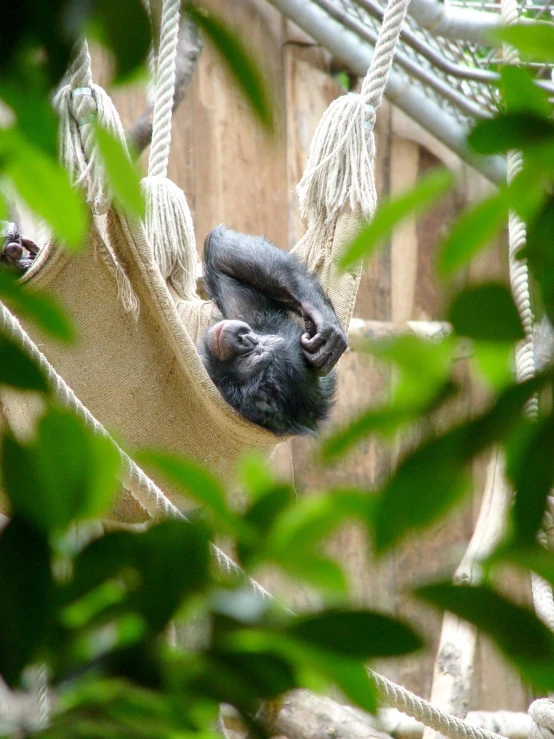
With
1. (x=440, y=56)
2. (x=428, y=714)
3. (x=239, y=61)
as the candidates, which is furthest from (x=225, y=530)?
(x=440, y=56)

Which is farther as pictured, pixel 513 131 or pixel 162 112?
pixel 162 112

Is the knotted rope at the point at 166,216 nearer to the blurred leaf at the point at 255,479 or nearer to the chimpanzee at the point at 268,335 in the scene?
the chimpanzee at the point at 268,335

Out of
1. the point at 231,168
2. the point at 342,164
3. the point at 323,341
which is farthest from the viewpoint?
the point at 231,168

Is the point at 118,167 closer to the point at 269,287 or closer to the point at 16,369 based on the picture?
the point at 16,369

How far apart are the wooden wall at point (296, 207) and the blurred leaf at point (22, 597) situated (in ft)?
8.01

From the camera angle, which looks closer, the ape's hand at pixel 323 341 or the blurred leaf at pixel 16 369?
the blurred leaf at pixel 16 369

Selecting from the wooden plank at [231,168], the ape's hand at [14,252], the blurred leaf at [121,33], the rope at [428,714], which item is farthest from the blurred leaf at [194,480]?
the wooden plank at [231,168]

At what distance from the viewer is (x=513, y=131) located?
0.27m

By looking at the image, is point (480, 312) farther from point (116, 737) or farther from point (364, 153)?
point (364, 153)

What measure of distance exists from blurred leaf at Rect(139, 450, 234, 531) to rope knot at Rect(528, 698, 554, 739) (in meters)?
1.35

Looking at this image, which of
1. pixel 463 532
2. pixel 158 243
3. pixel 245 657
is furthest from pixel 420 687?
pixel 245 657

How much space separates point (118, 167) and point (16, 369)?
7cm

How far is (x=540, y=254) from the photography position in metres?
0.26

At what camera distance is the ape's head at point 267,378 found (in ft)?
5.24
